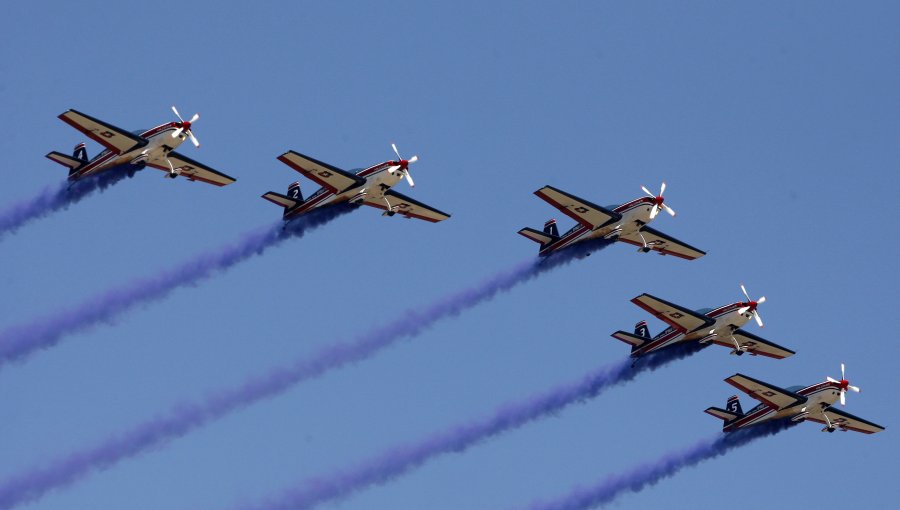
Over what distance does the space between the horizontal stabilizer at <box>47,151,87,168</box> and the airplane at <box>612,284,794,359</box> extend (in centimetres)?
3134

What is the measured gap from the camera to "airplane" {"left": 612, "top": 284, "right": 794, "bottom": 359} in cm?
9712

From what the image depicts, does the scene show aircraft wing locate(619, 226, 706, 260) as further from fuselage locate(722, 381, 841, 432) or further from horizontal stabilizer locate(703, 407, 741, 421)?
fuselage locate(722, 381, 841, 432)

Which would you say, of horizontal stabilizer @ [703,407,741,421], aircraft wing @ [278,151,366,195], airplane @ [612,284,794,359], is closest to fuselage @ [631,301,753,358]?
airplane @ [612,284,794,359]

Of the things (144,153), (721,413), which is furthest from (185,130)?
(721,413)

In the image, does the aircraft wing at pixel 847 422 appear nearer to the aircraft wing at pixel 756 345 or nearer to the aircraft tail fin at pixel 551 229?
the aircraft wing at pixel 756 345

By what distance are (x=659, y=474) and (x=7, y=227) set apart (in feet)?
129

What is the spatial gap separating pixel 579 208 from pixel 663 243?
24.9 ft

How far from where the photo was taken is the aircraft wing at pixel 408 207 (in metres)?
94.1

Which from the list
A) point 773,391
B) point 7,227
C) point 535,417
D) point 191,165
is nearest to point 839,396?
point 773,391

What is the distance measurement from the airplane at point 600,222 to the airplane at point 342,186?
313 inches

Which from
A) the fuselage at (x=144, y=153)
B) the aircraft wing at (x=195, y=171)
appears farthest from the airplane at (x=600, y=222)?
the fuselage at (x=144, y=153)

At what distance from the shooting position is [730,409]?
102 m

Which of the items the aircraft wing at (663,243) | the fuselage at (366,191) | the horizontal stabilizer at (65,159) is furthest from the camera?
the aircraft wing at (663,243)

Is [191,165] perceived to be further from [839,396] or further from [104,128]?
[839,396]
